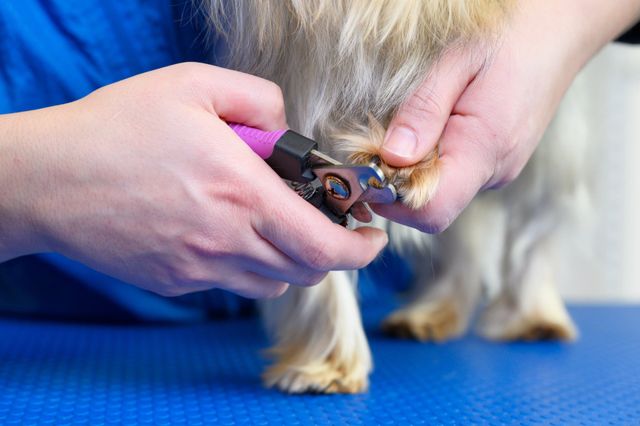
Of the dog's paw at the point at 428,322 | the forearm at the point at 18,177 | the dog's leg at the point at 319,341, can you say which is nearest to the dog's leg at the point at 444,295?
the dog's paw at the point at 428,322

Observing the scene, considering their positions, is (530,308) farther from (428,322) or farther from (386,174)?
(386,174)

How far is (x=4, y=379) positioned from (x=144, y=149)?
0.35m

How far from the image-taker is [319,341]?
88 cm

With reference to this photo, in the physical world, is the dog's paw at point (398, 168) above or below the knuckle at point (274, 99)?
below

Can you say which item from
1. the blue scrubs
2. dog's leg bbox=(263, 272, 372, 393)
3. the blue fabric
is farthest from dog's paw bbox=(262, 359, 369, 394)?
the blue fabric

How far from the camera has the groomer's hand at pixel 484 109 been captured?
0.61m

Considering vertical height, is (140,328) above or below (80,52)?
below

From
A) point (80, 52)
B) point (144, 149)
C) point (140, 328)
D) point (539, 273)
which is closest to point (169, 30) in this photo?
point (80, 52)

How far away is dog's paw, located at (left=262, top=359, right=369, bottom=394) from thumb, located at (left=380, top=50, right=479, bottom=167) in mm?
289

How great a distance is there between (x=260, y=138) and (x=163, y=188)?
89mm

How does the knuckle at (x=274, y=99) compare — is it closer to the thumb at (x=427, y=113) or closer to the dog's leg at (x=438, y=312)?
the thumb at (x=427, y=113)

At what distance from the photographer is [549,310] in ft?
3.73

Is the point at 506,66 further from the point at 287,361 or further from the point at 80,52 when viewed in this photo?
the point at 80,52

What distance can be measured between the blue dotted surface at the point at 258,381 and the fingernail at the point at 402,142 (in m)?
0.25
